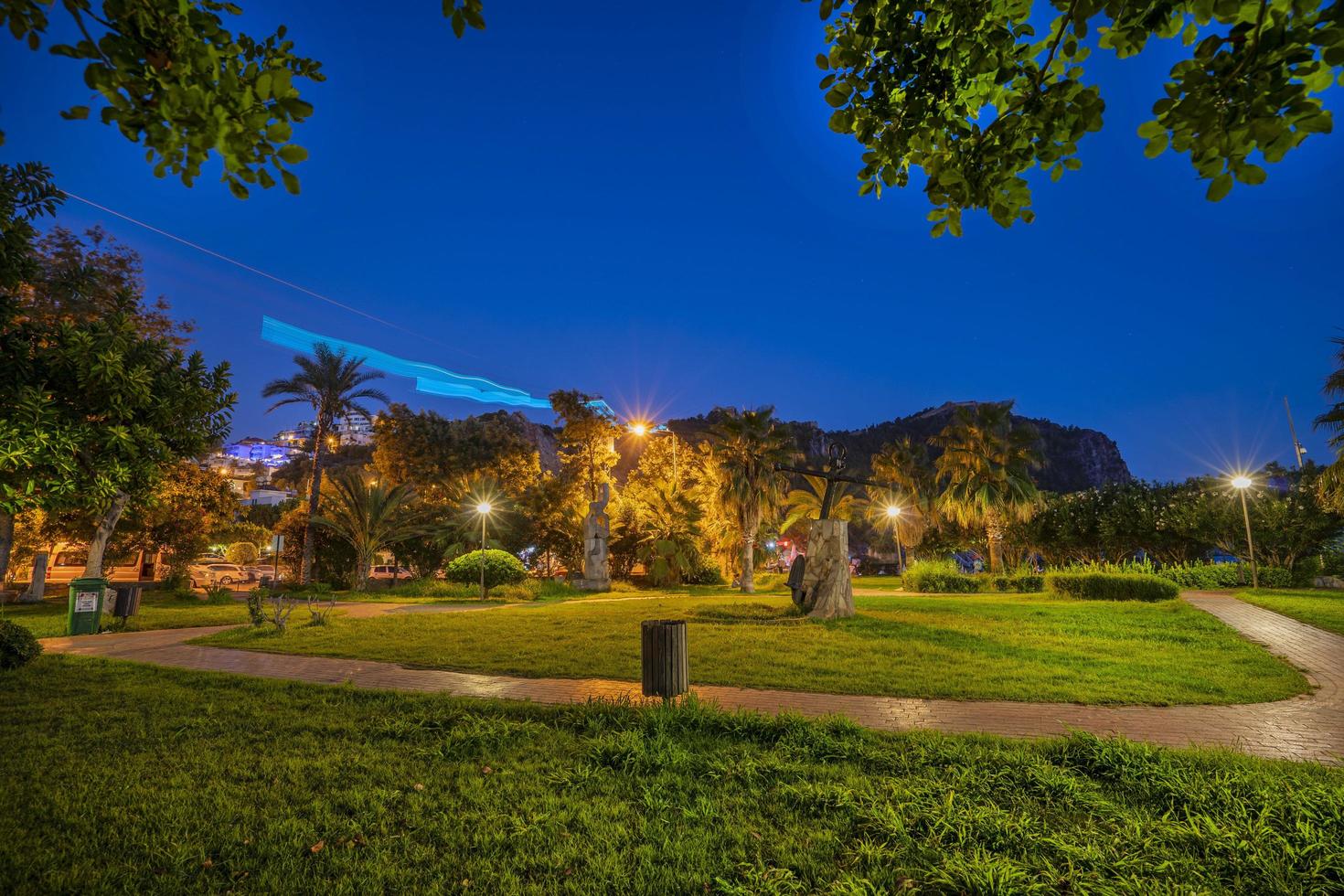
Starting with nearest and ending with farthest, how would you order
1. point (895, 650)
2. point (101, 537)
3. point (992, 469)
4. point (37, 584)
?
point (895, 650), point (101, 537), point (37, 584), point (992, 469)

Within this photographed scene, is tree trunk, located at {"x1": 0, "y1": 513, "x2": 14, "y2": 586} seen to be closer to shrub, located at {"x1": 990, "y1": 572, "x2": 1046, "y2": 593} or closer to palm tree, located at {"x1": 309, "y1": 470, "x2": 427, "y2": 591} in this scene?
palm tree, located at {"x1": 309, "y1": 470, "x2": 427, "y2": 591}

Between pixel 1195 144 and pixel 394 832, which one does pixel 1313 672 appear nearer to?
pixel 1195 144

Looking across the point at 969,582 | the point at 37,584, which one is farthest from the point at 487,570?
the point at 969,582

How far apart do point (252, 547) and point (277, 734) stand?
4904 centimetres

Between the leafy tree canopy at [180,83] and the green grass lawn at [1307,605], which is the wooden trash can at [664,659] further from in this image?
the green grass lawn at [1307,605]

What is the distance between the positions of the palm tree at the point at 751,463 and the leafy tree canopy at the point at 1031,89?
2723 cm

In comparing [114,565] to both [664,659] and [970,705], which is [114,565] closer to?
[664,659]

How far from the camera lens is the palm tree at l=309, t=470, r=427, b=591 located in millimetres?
25859

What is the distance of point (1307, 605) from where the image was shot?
1712 cm

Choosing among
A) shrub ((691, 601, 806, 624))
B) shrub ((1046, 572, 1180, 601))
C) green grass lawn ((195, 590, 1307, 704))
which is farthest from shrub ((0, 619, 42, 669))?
shrub ((1046, 572, 1180, 601))

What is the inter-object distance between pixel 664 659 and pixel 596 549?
2177 centimetres

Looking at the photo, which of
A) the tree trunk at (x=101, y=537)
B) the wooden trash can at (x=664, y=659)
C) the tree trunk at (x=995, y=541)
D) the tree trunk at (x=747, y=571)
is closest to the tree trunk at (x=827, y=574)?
the wooden trash can at (x=664, y=659)

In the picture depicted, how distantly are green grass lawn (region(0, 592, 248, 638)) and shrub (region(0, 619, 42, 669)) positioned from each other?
472 cm

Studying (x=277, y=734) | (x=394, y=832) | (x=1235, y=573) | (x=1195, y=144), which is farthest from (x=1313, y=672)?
(x=1235, y=573)
